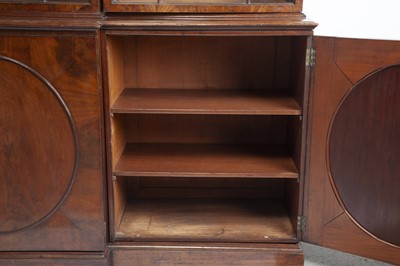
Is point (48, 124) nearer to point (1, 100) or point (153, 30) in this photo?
point (1, 100)

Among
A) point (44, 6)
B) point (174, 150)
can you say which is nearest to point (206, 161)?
point (174, 150)

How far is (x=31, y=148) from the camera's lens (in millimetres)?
1604

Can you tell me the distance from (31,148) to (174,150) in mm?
545

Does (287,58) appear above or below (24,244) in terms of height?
above

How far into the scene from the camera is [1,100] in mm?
1565

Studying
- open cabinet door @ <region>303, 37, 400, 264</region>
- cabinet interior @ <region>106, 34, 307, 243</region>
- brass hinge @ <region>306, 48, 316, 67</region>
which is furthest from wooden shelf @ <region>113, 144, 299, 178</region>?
brass hinge @ <region>306, 48, 316, 67</region>

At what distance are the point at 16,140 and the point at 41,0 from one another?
0.43 metres

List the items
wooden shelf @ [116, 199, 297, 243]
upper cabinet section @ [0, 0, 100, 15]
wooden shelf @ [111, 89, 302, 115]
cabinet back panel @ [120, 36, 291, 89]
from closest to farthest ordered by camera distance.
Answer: upper cabinet section @ [0, 0, 100, 15] < wooden shelf @ [111, 89, 302, 115] < wooden shelf @ [116, 199, 297, 243] < cabinet back panel @ [120, 36, 291, 89]

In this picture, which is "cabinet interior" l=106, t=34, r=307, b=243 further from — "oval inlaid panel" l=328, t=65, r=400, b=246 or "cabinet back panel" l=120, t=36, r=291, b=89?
"oval inlaid panel" l=328, t=65, r=400, b=246

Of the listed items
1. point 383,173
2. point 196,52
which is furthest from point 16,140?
point 383,173

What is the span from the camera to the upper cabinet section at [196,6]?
5.12 ft

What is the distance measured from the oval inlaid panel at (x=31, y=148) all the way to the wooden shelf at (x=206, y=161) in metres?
0.19

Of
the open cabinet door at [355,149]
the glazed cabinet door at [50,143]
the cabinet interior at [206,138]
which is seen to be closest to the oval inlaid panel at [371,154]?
the open cabinet door at [355,149]

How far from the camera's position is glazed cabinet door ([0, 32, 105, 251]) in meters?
1.53
